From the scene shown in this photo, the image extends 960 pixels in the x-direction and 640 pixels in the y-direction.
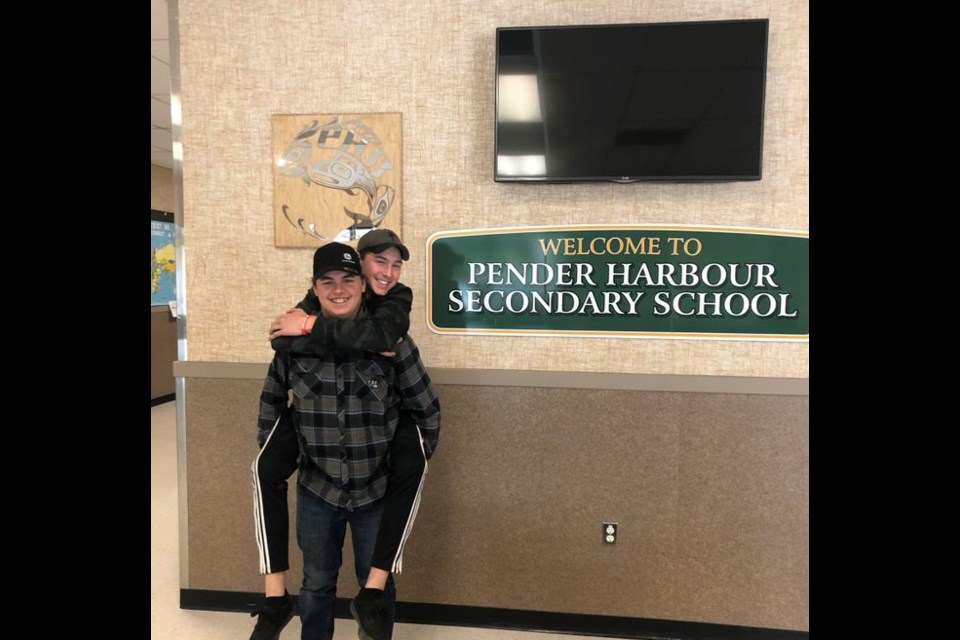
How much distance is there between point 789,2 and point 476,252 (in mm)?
1615

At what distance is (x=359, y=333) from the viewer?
5.87ft

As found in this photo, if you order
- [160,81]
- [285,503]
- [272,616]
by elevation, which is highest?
[160,81]

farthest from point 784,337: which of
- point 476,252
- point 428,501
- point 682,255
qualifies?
point 428,501

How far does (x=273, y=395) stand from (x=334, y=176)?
1026 millimetres

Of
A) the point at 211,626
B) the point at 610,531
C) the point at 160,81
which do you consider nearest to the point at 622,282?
the point at 610,531

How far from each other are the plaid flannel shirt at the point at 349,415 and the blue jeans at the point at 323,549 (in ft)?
0.21

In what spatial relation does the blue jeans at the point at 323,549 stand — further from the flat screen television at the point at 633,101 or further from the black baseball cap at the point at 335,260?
the flat screen television at the point at 633,101

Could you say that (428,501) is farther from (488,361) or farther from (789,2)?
(789,2)

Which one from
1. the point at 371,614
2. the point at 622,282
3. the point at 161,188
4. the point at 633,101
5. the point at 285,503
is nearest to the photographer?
the point at 371,614

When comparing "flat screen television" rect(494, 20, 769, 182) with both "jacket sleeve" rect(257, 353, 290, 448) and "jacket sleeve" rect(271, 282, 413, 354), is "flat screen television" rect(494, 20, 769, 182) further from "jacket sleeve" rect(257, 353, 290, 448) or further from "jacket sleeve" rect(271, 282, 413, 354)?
"jacket sleeve" rect(257, 353, 290, 448)

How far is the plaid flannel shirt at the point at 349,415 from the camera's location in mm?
1861

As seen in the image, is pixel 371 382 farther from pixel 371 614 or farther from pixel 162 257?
pixel 162 257

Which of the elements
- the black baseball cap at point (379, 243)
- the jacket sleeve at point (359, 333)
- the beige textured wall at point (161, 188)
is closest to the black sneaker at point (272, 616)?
the jacket sleeve at point (359, 333)

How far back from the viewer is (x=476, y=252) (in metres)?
2.42
